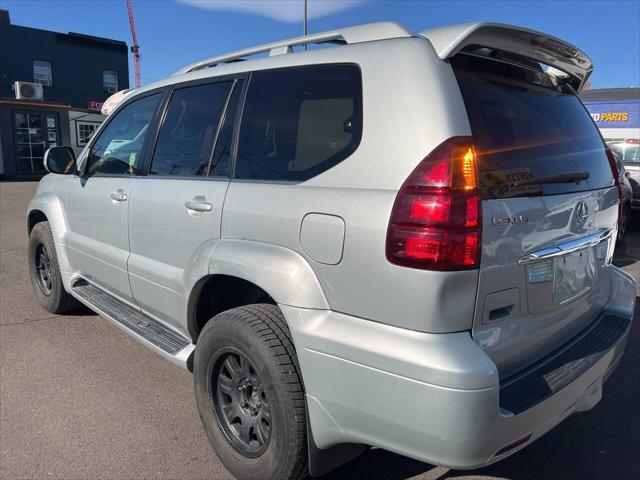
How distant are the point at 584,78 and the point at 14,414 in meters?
3.85

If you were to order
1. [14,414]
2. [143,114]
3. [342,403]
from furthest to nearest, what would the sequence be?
1. [143,114]
2. [14,414]
3. [342,403]

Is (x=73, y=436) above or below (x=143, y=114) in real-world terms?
below

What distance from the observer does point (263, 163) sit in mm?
2430

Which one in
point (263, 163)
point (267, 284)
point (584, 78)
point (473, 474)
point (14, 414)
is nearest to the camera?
point (267, 284)

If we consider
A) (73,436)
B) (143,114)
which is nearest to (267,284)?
(73,436)

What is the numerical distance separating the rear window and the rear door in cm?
125

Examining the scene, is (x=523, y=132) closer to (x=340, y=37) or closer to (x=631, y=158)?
(x=340, y=37)

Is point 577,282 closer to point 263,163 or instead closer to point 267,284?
point 267,284

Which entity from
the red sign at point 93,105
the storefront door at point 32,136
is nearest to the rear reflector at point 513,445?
the storefront door at point 32,136

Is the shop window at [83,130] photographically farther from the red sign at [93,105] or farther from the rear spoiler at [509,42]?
the rear spoiler at [509,42]

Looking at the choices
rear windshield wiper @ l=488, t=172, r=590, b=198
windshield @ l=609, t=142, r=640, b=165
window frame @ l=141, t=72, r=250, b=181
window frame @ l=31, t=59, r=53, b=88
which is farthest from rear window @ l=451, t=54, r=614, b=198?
window frame @ l=31, t=59, r=53, b=88

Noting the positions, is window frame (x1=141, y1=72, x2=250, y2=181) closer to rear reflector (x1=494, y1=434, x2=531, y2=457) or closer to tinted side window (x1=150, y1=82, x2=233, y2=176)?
tinted side window (x1=150, y1=82, x2=233, y2=176)

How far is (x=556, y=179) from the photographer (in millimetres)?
2129

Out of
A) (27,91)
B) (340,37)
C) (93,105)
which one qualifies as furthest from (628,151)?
(93,105)
